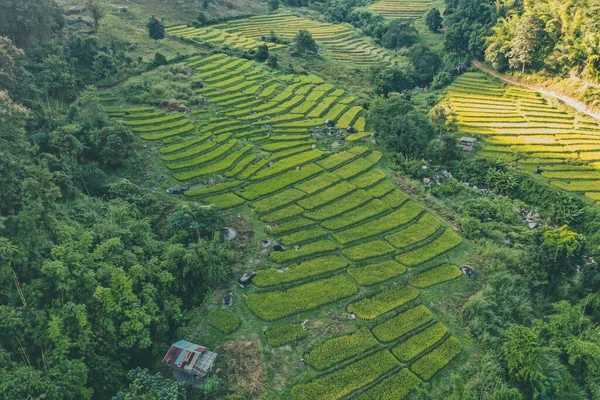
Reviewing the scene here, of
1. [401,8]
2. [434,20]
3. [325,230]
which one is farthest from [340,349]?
[401,8]

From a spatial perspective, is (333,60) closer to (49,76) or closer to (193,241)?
(49,76)

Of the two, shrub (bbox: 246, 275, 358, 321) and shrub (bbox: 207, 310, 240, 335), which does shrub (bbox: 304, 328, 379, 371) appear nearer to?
shrub (bbox: 246, 275, 358, 321)

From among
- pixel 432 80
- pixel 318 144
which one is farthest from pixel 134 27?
pixel 432 80

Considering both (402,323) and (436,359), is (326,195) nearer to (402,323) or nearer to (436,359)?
(402,323)

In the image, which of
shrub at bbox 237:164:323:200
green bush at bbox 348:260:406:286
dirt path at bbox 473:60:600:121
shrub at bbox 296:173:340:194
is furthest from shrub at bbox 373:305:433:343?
dirt path at bbox 473:60:600:121

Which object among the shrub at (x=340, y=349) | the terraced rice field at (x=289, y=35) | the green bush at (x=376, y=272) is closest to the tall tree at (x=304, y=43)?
the terraced rice field at (x=289, y=35)
